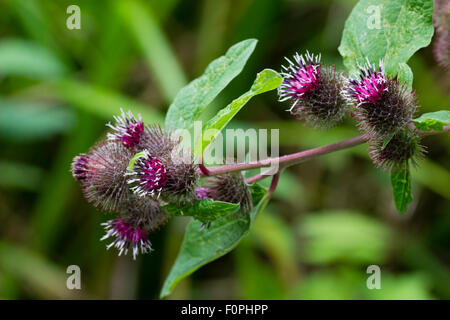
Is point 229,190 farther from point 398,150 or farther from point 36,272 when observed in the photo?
point 36,272

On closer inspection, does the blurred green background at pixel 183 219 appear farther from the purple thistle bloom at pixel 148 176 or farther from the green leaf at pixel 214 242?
the purple thistle bloom at pixel 148 176

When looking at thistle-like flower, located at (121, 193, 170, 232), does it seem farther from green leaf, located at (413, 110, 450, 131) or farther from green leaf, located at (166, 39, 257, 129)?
green leaf, located at (413, 110, 450, 131)

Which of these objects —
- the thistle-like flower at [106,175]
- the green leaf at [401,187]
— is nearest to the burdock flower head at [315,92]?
the green leaf at [401,187]

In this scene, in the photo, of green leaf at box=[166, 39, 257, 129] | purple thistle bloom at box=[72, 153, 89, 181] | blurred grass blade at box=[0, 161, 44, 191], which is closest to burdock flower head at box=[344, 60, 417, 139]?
green leaf at box=[166, 39, 257, 129]

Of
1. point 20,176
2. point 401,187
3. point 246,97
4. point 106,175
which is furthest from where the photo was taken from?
point 20,176

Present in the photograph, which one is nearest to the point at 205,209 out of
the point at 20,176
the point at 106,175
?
the point at 106,175

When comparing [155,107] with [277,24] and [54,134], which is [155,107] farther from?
[277,24]
